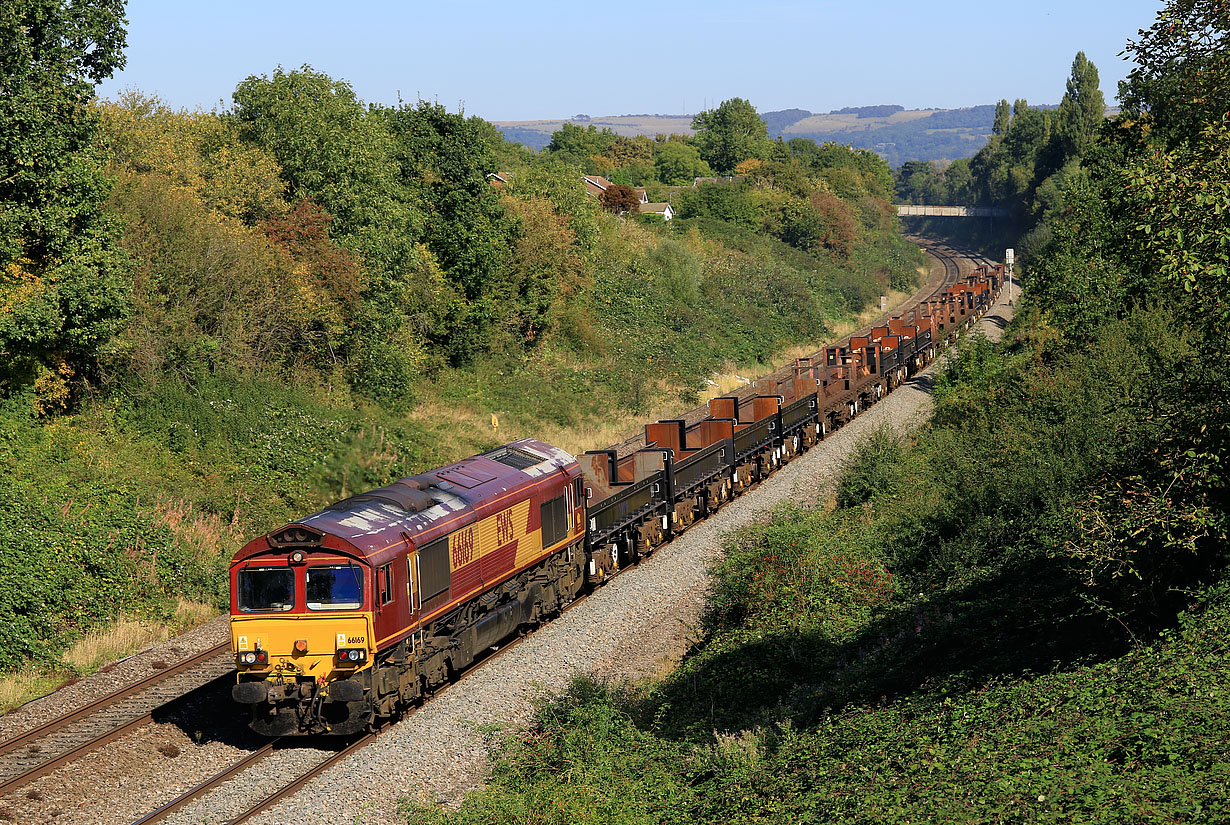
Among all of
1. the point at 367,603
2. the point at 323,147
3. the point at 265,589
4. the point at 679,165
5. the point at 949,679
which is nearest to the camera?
the point at 949,679

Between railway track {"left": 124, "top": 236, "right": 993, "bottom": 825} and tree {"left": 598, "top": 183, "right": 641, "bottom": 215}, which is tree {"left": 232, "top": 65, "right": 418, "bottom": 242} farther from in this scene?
tree {"left": 598, "top": 183, "right": 641, "bottom": 215}

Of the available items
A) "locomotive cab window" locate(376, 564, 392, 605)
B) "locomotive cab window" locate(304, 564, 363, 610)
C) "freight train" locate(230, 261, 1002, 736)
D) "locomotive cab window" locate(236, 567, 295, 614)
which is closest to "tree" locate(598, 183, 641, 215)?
"freight train" locate(230, 261, 1002, 736)

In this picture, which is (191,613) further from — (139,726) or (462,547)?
(462,547)

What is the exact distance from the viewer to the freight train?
1529cm

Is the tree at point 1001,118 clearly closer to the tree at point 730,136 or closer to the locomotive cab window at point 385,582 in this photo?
the tree at point 730,136

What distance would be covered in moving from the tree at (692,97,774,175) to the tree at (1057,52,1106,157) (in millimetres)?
29662

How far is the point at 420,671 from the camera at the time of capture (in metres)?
16.8

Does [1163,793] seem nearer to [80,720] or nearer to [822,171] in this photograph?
[80,720]

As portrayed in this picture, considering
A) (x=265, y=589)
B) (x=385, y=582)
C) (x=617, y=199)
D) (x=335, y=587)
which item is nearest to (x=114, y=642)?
(x=265, y=589)

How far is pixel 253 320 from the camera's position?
3062cm

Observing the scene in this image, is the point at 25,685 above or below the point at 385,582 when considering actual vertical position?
below

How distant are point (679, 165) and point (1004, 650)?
106 meters

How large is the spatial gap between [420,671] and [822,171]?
9773 cm

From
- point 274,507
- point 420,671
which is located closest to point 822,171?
point 274,507
